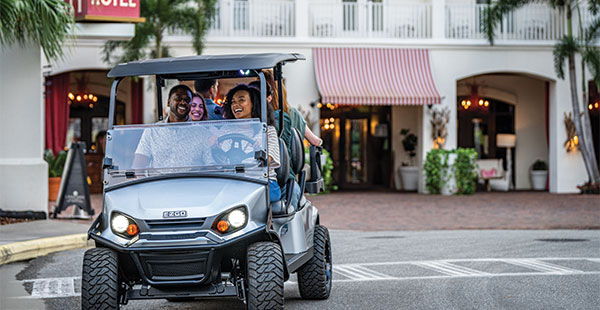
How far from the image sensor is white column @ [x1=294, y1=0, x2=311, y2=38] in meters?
25.6

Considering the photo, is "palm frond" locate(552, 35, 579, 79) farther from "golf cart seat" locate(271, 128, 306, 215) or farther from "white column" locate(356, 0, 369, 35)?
"golf cart seat" locate(271, 128, 306, 215)

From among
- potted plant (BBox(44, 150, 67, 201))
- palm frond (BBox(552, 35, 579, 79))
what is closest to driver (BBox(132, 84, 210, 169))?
potted plant (BBox(44, 150, 67, 201))

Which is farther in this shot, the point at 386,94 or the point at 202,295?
the point at 386,94

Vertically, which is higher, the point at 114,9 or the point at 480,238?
the point at 114,9

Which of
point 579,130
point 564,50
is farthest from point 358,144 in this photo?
point 564,50

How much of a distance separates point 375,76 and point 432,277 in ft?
54.2

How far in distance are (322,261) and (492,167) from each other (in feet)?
66.8

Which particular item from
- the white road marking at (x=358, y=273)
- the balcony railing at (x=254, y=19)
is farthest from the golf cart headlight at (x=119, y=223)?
the balcony railing at (x=254, y=19)

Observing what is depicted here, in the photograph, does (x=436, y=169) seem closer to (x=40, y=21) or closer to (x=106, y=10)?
(x=106, y=10)

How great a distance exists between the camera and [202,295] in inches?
231

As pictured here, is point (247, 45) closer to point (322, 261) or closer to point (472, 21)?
point (472, 21)

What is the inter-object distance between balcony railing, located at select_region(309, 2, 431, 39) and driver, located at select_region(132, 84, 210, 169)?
19.7 metres

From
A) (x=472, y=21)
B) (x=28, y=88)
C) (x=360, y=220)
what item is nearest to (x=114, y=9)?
(x=28, y=88)

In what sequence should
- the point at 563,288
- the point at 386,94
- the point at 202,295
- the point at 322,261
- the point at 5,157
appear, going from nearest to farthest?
the point at 202,295 → the point at 322,261 → the point at 563,288 → the point at 5,157 → the point at 386,94
